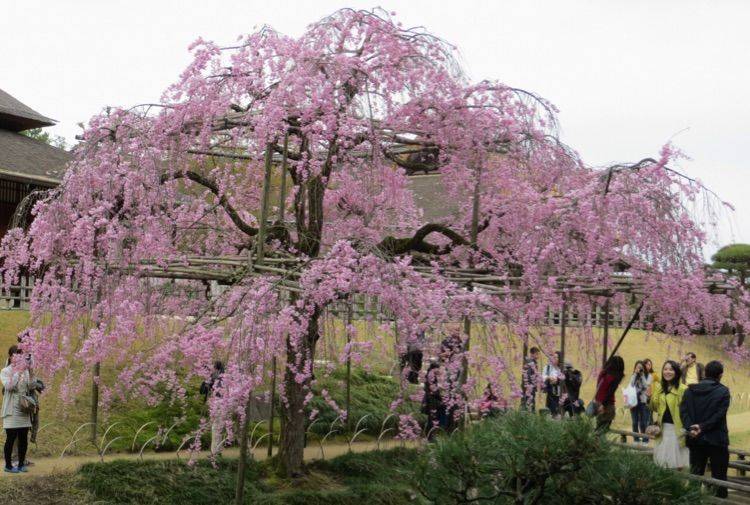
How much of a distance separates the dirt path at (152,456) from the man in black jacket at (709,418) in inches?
243

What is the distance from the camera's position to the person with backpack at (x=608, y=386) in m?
10.2

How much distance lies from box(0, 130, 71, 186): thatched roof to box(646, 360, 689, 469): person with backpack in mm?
12455

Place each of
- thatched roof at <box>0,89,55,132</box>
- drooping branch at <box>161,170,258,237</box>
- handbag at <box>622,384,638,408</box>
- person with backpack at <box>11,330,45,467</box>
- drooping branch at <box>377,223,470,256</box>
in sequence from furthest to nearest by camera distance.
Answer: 1. thatched roof at <box>0,89,55,132</box>
2. handbag at <box>622,384,638,408</box>
3. drooping branch at <box>377,223,470,256</box>
4. drooping branch at <box>161,170,258,237</box>
5. person with backpack at <box>11,330,45,467</box>

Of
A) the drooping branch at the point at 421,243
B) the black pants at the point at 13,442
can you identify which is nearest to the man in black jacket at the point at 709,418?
the drooping branch at the point at 421,243

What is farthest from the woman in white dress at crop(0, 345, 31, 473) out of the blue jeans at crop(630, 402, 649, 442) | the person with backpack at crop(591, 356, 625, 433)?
the blue jeans at crop(630, 402, 649, 442)

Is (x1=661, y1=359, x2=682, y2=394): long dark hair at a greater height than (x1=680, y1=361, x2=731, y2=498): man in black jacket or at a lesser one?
greater

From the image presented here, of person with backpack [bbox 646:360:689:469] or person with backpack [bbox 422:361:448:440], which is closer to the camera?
person with backpack [bbox 646:360:689:469]

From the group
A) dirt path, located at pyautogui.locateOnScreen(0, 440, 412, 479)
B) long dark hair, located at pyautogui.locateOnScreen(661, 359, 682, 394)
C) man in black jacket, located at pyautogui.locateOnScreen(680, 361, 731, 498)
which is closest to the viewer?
man in black jacket, located at pyautogui.locateOnScreen(680, 361, 731, 498)

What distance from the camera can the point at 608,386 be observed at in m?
10.4

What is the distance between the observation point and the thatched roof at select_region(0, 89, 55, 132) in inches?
877

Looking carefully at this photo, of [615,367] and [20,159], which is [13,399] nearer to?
[615,367]

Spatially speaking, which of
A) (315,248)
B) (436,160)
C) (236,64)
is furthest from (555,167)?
(236,64)

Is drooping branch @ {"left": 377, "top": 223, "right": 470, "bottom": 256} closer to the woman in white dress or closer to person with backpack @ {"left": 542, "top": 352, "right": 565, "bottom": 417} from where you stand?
person with backpack @ {"left": 542, "top": 352, "right": 565, "bottom": 417}

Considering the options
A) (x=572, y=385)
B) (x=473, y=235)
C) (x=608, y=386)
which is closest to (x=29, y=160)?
(x=473, y=235)
